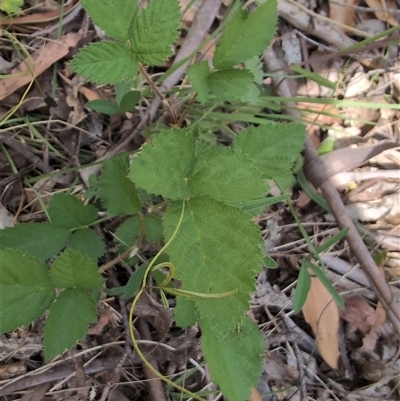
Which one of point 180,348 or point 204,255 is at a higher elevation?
point 204,255

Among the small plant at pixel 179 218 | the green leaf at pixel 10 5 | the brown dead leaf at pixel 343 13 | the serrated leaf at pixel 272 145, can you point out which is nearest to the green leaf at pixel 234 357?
the small plant at pixel 179 218

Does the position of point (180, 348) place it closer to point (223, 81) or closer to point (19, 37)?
point (223, 81)

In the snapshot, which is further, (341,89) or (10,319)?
(341,89)

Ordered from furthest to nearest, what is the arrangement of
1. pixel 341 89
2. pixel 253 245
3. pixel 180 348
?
pixel 341 89 < pixel 180 348 < pixel 253 245

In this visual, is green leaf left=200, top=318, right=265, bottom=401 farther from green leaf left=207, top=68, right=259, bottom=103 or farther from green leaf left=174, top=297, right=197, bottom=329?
green leaf left=207, top=68, right=259, bottom=103

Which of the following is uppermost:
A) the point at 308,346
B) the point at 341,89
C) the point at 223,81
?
the point at 223,81

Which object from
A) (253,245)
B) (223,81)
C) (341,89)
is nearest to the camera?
(253,245)

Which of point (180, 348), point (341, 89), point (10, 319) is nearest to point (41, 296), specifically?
point (10, 319)

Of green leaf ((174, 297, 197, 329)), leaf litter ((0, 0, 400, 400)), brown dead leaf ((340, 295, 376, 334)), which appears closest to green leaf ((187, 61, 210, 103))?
leaf litter ((0, 0, 400, 400))
